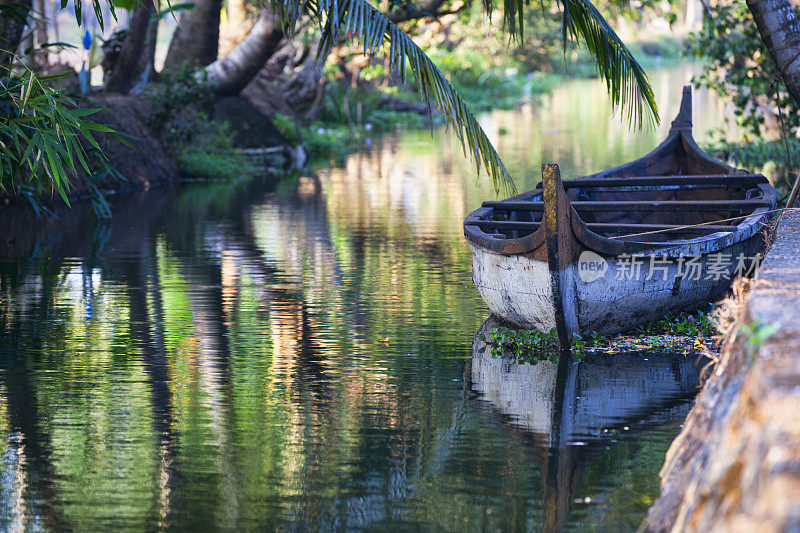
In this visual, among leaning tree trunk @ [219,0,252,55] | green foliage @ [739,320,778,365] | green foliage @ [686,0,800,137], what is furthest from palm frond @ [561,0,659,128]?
leaning tree trunk @ [219,0,252,55]

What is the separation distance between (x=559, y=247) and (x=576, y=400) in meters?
1.04

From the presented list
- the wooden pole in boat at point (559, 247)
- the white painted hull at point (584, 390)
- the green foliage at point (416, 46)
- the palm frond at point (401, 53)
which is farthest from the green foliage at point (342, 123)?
the white painted hull at point (584, 390)

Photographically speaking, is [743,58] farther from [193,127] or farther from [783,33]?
[193,127]

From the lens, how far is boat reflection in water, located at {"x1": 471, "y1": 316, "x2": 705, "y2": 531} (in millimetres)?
5207

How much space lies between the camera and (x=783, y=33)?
9523 mm

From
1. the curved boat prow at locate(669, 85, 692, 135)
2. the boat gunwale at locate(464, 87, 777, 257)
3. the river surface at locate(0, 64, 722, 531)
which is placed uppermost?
the curved boat prow at locate(669, 85, 692, 135)

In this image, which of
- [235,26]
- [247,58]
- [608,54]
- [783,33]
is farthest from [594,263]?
[235,26]

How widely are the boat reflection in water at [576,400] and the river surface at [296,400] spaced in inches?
0.7

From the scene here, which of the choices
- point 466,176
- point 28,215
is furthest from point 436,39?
point 28,215

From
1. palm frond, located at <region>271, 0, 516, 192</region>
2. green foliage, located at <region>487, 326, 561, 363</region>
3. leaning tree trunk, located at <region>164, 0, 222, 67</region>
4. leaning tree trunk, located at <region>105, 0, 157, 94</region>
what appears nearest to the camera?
green foliage, located at <region>487, 326, 561, 363</region>

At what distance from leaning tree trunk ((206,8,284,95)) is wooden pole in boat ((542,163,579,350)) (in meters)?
12.8

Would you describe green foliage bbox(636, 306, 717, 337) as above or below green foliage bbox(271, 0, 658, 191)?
below

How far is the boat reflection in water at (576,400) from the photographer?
5207 mm

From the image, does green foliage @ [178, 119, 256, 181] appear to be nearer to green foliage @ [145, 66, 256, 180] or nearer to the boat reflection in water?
green foliage @ [145, 66, 256, 180]
